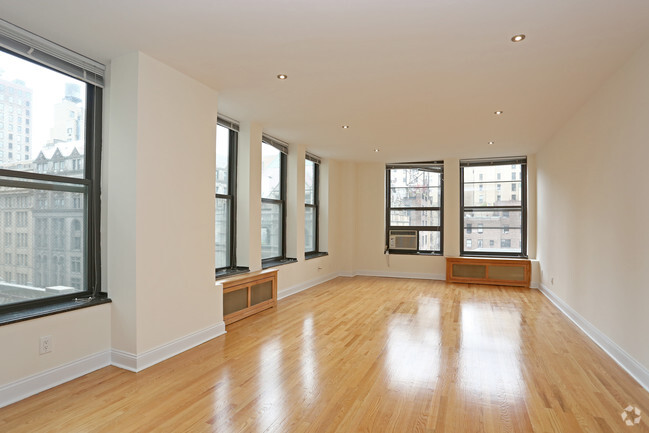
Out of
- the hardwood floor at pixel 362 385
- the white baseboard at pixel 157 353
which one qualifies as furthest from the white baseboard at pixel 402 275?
the white baseboard at pixel 157 353

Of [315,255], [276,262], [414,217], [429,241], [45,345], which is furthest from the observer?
[414,217]

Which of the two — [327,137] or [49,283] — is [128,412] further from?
[327,137]

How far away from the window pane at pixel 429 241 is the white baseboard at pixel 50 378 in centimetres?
654

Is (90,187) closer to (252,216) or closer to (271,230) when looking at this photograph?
(252,216)

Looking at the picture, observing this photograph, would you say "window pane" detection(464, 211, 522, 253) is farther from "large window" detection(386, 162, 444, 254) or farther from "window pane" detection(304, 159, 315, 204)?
"window pane" detection(304, 159, 315, 204)

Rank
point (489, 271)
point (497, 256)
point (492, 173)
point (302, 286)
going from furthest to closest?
point (492, 173)
point (497, 256)
point (489, 271)
point (302, 286)

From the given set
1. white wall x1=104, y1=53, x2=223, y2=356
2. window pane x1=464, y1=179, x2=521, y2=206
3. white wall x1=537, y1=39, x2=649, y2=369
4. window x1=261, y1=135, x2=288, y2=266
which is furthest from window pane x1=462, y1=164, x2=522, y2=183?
white wall x1=104, y1=53, x2=223, y2=356

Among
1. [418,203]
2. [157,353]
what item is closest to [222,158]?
[157,353]

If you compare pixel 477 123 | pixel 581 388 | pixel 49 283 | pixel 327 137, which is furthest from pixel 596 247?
pixel 49 283

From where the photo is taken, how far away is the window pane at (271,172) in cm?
594

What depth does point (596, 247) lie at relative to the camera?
3.80 metres

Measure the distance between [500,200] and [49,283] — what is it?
756 centimetres

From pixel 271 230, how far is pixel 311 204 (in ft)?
5.45

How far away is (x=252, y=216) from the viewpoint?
504 centimetres
